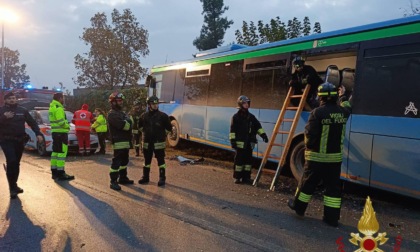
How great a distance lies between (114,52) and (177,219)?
855 inches

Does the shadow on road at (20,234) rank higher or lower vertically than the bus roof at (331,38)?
lower

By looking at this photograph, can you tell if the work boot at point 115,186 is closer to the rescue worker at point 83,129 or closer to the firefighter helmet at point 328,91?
the firefighter helmet at point 328,91

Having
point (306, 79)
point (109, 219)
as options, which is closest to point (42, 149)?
point (109, 219)

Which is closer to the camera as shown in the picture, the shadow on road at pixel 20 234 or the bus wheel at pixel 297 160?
the shadow on road at pixel 20 234

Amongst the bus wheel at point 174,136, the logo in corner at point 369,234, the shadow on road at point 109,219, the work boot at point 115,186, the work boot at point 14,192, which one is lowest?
the work boot at point 14,192

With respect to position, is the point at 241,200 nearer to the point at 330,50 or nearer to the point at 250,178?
the point at 250,178

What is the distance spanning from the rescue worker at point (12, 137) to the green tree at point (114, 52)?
1916cm

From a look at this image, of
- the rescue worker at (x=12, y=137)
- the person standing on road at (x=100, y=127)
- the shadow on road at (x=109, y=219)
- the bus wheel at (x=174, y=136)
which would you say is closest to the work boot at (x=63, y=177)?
the shadow on road at (x=109, y=219)

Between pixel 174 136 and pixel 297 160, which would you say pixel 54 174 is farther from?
pixel 174 136

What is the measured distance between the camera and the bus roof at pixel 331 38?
541 centimetres

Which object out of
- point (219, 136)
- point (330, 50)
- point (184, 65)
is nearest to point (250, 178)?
point (219, 136)

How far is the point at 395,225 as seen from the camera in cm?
488

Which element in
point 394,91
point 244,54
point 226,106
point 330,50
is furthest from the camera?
point 226,106

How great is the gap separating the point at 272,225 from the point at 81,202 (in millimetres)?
3030
